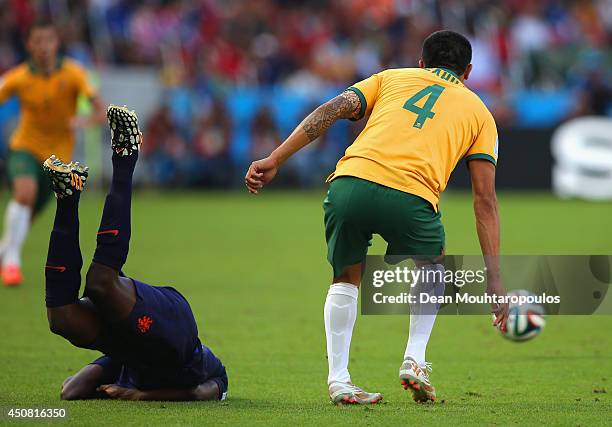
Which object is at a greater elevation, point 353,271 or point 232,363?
point 353,271

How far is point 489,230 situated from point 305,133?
116 centimetres

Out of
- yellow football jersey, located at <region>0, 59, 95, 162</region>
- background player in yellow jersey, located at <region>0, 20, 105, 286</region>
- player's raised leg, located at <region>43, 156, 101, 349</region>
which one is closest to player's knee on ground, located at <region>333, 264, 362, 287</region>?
player's raised leg, located at <region>43, 156, 101, 349</region>

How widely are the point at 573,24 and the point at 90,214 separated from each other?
50.2 feet

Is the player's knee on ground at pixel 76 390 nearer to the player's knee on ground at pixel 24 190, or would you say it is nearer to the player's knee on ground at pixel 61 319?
the player's knee on ground at pixel 61 319

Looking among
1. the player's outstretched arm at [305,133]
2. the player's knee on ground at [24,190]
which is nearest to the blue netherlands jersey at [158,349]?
the player's outstretched arm at [305,133]

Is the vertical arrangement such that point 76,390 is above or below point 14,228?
below

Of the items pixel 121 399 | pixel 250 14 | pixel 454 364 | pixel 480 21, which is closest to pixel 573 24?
pixel 480 21

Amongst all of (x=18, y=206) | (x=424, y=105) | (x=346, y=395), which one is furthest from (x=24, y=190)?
(x=424, y=105)

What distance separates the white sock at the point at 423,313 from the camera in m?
6.47

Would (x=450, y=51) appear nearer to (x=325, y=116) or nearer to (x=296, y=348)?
(x=325, y=116)

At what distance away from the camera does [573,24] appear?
29.5 metres

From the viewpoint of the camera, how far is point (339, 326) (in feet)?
21.1

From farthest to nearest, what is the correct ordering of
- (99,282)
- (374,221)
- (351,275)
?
(351,275) < (374,221) < (99,282)

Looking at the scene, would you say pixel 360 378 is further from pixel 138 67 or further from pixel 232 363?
pixel 138 67
